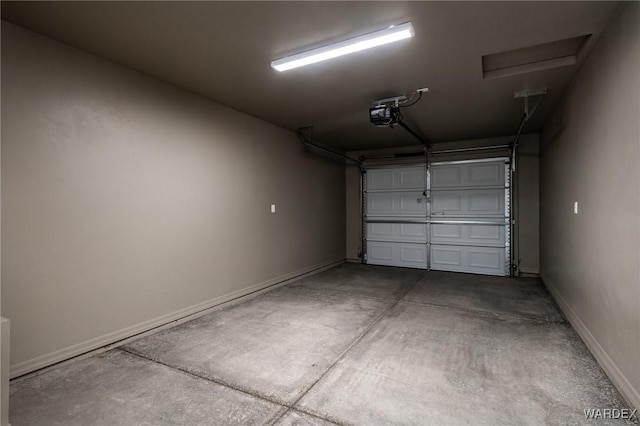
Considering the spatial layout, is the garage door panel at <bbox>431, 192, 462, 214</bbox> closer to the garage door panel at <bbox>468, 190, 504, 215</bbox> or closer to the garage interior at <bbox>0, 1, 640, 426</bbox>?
the garage door panel at <bbox>468, 190, 504, 215</bbox>

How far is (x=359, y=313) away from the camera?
362cm

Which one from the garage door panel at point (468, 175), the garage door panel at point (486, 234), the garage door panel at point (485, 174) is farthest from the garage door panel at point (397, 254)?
the garage door panel at point (485, 174)

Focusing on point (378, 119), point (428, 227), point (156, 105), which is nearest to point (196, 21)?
point (156, 105)

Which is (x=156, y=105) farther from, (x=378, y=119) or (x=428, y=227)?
(x=428, y=227)

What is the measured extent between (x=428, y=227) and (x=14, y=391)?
597 cm

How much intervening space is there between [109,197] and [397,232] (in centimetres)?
518

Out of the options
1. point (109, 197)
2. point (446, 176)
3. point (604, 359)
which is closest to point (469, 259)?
point (446, 176)

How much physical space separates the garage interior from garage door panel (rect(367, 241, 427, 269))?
5.94 feet

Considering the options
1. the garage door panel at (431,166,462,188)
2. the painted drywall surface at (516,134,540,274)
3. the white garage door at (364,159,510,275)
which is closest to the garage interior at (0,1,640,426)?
the painted drywall surface at (516,134,540,274)

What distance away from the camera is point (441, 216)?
6.21 meters

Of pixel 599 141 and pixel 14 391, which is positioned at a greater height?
pixel 599 141

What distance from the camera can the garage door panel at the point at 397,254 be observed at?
641 centimetres

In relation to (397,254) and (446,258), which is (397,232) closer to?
(397,254)

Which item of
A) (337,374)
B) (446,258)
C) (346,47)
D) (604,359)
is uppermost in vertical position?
(346,47)
